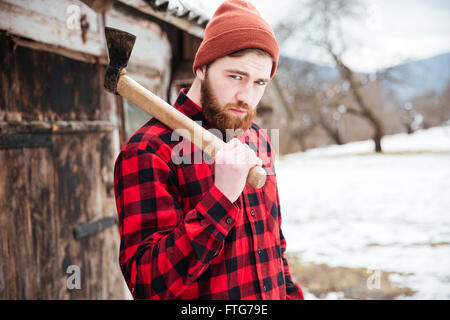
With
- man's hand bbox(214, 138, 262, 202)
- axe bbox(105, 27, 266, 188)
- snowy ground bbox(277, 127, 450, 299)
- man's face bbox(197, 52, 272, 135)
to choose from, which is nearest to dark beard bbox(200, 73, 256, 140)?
man's face bbox(197, 52, 272, 135)

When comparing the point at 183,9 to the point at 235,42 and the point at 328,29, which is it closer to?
the point at 235,42

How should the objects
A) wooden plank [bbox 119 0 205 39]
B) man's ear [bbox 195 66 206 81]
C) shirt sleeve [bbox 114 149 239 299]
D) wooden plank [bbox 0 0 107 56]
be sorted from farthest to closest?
1. wooden plank [bbox 119 0 205 39]
2. wooden plank [bbox 0 0 107 56]
3. man's ear [bbox 195 66 206 81]
4. shirt sleeve [bbox 114 149 239 299]

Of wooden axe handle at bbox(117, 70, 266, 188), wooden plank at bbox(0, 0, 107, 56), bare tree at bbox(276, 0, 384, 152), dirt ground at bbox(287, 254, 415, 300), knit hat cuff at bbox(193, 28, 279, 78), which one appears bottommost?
dirt ground at bbox(287, 254, 415, 300)

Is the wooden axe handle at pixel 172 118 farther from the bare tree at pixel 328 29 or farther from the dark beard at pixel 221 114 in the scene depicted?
the bare tree at pixel 328 29

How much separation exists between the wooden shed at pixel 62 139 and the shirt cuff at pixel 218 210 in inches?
58.2

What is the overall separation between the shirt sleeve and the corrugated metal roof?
1821 millimetres

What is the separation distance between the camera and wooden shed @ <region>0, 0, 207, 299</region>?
201 cm

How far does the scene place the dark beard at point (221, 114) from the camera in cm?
135

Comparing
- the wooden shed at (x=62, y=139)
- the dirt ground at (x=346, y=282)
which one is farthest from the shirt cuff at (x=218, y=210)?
→ the dirt ground at (x=346, y=282)

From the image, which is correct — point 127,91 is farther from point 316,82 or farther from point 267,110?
point 316,82

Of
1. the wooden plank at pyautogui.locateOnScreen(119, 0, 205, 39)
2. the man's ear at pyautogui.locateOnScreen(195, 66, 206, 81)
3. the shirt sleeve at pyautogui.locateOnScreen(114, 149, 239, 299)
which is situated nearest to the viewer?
the shirt sleeve at pyautogui.locateOnScreen(114, 149, 239, 299)

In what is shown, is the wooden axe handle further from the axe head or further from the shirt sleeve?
the shirt sleeve

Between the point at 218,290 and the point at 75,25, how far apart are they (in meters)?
2.17
